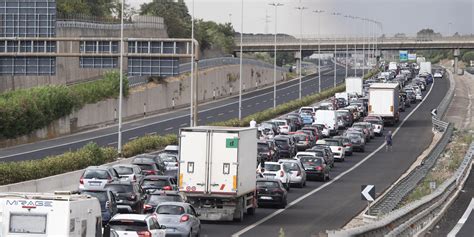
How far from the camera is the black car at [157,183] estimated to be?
42.8 meters

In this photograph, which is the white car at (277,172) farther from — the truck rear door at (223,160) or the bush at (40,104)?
the bush at (40,104)

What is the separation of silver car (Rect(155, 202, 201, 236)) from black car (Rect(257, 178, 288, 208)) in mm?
11460

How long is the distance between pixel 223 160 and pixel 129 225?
38.7 ft

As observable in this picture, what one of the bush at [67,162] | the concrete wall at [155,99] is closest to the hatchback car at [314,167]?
the bush at [67,162]

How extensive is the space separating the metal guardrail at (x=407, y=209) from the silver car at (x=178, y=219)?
4.96m

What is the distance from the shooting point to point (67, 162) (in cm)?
5075

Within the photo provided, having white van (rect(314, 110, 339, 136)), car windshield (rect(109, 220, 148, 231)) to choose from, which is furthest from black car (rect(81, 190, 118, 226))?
white van (rect(314, 110, 339, 136))

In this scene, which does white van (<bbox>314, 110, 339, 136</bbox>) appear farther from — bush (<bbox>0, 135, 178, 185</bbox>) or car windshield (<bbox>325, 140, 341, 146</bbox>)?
bush (<bbox>0, 135, 178, 185</bbox>)

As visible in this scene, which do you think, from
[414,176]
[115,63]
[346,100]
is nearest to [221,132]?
[414,176]

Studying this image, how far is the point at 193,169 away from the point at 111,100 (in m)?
57.6

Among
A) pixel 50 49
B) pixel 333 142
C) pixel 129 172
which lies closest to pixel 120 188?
pixel 129 172

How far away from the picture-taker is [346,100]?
4724 inches

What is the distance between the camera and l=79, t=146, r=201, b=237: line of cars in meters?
27.5

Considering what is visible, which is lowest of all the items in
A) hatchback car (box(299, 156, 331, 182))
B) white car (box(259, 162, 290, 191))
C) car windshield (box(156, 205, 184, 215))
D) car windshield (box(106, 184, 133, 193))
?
hatchback car (box(299, 156, 331, 182))
